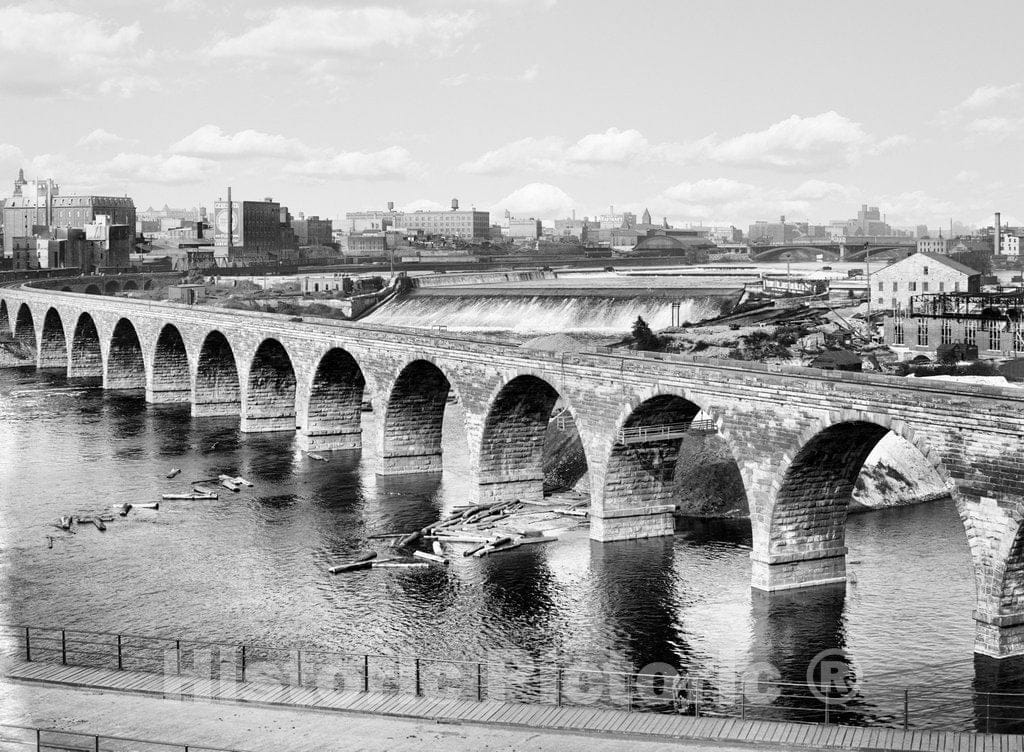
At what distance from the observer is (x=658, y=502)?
214ft

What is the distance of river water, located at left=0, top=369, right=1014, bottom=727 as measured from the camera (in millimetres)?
49719

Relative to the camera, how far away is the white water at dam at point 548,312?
140750 millimetres

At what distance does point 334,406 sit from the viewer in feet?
311

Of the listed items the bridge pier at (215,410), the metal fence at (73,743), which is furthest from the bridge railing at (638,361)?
the metal fence at (73,743)

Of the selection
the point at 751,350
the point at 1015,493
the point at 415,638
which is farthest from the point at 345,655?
the point at 751,350

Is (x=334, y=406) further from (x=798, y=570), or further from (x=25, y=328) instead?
(x=25, y=328)

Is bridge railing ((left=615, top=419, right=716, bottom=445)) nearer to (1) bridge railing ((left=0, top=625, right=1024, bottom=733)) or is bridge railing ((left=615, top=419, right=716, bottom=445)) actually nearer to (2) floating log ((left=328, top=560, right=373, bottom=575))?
(2) floating log ((left=328, top=560, right=373, bottom=575))

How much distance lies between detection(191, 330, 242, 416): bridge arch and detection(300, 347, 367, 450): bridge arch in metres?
20.0

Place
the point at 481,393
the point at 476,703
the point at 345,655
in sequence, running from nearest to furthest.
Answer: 1. the point at 476,703
2. the point at 345,655
3. the point at 481,393

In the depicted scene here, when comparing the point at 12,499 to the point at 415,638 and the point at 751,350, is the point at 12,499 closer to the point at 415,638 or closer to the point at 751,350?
the point at 415,638

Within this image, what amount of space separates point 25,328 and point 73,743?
15052 cm

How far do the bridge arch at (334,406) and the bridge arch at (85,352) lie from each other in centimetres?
6337

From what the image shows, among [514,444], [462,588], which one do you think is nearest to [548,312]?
[514,444]

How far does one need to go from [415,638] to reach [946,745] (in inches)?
876
